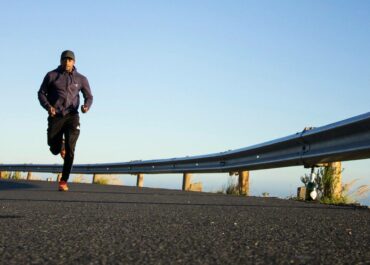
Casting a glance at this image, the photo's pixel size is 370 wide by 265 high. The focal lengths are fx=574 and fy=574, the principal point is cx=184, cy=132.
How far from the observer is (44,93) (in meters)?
9.05

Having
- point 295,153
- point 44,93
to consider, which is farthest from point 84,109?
point 295,153

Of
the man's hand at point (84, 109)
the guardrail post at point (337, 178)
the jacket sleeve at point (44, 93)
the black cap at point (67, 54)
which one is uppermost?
the black cap at point (67, 54)

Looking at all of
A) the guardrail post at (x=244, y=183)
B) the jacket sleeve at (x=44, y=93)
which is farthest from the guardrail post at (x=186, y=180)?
the jacket sleeve at (x=44, y=93)

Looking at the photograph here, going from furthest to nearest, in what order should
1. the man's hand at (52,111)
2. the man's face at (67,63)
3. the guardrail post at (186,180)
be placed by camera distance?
1. the guardrail post at (186,180)
2. the man's face at (67,63)
3. the man's hand at (52,111)

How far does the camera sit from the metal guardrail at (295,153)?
6129 mm

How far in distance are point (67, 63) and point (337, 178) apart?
4.38 metres

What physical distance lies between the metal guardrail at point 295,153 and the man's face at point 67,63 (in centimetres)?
310

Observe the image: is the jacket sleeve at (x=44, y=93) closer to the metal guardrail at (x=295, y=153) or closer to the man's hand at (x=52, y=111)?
the man's hand at (x=52, y=111)

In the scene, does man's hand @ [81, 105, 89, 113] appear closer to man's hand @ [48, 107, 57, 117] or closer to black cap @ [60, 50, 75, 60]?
man's hand @ [48, 107, 57, 117]

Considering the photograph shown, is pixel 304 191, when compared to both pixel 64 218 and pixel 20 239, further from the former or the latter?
pixel 20 239

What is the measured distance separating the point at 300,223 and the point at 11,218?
2.00m

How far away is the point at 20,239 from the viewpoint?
290 cm

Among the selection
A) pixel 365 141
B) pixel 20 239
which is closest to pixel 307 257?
pixel 20 239

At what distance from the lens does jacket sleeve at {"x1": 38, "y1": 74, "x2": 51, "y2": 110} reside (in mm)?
8875
